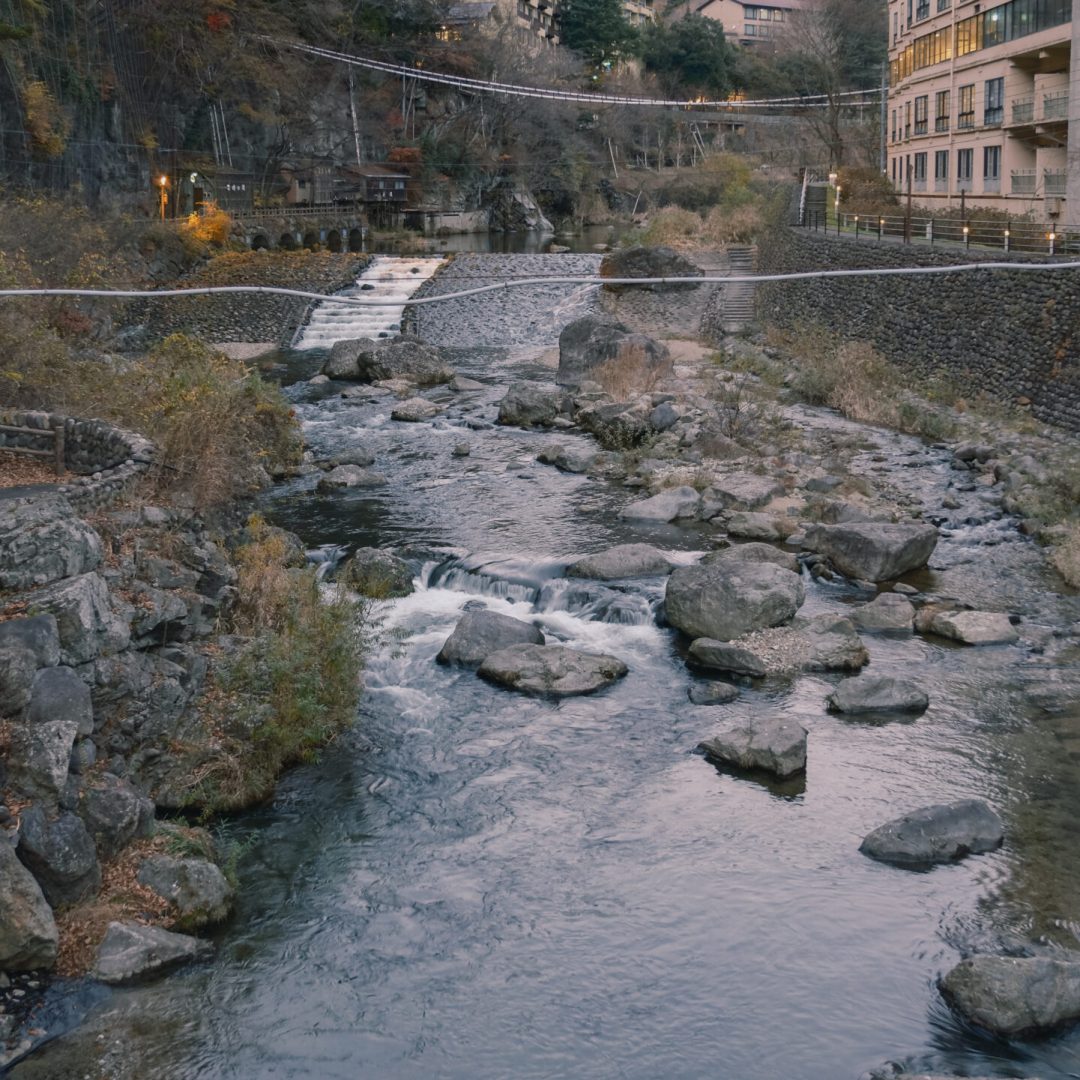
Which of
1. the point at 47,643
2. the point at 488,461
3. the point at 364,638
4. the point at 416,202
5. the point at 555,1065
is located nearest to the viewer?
the point at 555,1065

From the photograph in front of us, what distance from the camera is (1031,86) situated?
36.7 metres

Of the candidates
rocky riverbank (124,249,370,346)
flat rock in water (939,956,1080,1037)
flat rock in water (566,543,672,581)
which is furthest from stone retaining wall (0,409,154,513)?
rocky riverbank (124,249,370,346)

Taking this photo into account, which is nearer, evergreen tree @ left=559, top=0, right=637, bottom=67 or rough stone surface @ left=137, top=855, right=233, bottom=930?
rough stone surface @ left=137, top=855, right=233, bottom=930

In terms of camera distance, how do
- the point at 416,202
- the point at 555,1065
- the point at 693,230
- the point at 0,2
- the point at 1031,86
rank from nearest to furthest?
1. the point at 555,1065
2. the point at 1031,86
3. the point at 0,2
4. the point at 693,230
5. the point at 416,202

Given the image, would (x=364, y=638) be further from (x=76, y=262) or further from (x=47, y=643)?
(x=76, y=262)

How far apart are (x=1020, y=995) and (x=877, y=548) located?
8.84 meters

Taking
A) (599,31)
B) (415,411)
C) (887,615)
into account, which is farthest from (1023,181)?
(599,31)

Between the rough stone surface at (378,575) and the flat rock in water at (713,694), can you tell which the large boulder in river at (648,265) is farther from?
the flat rock in water at (713,694)

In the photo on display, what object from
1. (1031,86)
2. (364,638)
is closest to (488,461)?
(364,638)

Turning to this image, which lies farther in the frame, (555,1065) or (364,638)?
(364,638)

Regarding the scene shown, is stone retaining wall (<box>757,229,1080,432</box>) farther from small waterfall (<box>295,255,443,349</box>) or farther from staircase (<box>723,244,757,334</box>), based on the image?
small waterfall (<box>295,255,443,349</box>)

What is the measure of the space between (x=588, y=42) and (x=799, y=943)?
80.1 m

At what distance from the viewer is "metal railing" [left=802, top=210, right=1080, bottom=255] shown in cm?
2592

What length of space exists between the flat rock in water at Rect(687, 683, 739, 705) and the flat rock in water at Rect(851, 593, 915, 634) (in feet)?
8.31
